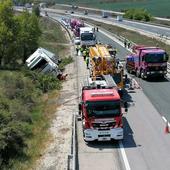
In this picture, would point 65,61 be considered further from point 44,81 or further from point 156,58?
point 156,58

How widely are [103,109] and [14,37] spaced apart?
33.3m

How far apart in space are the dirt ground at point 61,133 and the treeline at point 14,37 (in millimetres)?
12230

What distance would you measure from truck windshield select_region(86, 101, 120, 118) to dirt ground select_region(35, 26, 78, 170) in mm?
2372

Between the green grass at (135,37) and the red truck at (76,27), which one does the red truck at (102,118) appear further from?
the red truck at (76,27)

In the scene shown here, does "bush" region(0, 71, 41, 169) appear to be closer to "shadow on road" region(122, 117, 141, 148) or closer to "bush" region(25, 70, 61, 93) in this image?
"bush" region(25, 70, 61, 93)

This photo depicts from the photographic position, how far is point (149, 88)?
45625 mm

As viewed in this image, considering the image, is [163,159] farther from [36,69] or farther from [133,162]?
[36,69]

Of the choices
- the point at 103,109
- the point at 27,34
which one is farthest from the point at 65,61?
the point at 103,109

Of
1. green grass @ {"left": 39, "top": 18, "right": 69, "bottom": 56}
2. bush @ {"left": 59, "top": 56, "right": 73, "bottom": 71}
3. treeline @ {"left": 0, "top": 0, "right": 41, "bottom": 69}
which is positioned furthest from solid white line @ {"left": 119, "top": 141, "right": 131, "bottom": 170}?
green grass @ {"left": 39, "top": 18, "right": 69, "bottom": 56}

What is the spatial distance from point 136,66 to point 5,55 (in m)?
17.1

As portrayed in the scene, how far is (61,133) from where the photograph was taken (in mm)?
31141

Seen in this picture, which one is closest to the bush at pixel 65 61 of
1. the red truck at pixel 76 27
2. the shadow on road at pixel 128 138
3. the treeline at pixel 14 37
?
the treeline at pixel 14 37

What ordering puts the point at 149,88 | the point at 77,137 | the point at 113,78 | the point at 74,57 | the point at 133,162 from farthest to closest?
the point at 74,57 < the point at 149,88 < the point at 113,78 < the point at 77,137 < the point at 133,162

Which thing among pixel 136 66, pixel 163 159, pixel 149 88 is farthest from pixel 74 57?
pixel 163 159
